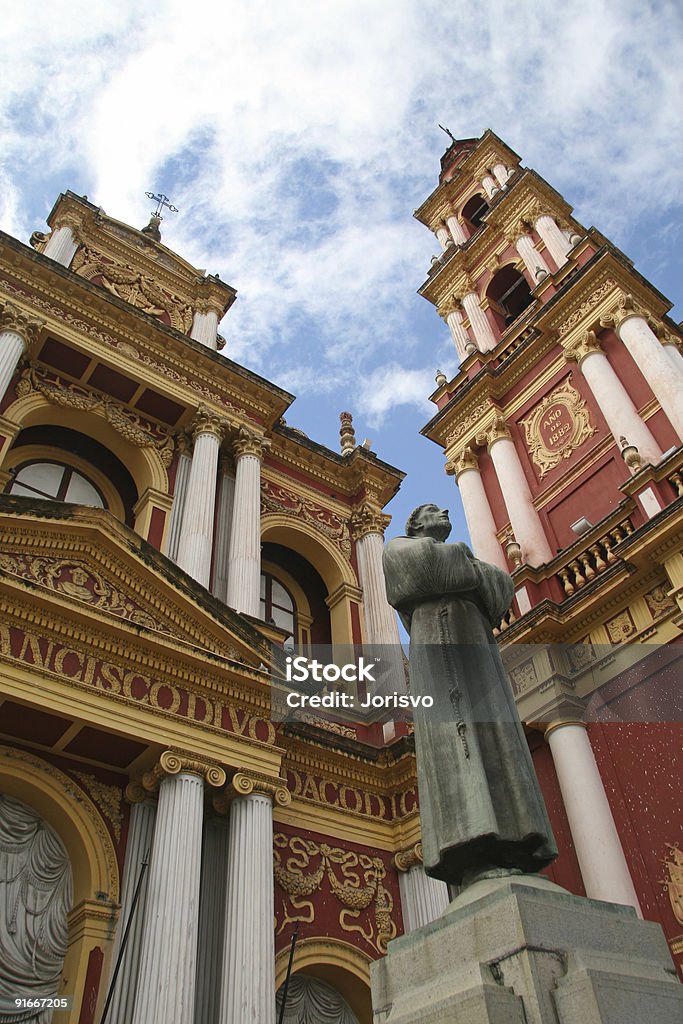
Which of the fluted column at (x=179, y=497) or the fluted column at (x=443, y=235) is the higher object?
the fluted column at (x=443, y=235)

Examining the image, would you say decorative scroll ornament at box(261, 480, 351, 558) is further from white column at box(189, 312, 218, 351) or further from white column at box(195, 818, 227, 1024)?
white column at box(195, 818, 227, 1024)

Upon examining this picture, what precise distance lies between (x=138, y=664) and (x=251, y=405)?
24.6 feet

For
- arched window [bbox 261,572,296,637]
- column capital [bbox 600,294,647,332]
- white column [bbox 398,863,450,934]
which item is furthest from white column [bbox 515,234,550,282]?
white column [bbox 398,863,450,934]

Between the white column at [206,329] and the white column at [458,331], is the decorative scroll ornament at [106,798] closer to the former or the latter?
the white column at [206,329]

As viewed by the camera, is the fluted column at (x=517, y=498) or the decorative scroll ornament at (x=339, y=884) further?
the fluted column at (x=517, y=498)

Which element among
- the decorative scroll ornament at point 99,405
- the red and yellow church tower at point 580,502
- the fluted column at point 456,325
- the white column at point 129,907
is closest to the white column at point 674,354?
the red and yellow church tower at point 580,502

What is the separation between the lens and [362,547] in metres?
16.3

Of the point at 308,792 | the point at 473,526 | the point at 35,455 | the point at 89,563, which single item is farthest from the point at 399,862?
the point at 35,455

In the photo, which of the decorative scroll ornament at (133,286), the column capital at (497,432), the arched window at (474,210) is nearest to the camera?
the decorative scroll ornament at (133,286)

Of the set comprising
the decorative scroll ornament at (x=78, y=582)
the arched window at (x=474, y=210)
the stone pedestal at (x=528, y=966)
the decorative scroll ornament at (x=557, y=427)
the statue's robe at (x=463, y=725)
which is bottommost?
the stone pedestal at (x=528, y=966)

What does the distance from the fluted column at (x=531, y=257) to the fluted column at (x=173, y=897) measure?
14.3m

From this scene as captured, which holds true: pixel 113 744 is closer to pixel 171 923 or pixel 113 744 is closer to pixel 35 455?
pixel 171 923

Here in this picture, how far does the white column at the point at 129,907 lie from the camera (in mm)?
7777

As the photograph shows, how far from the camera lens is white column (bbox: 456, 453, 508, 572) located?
16062mm
